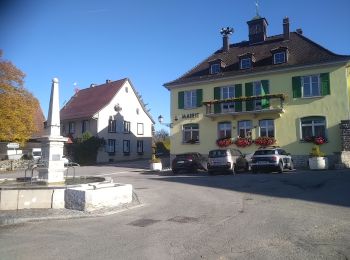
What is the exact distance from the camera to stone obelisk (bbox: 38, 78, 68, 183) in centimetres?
1277

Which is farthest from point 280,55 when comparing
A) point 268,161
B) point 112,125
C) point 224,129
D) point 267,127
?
point 112,125

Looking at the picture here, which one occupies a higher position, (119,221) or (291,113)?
(291,113)

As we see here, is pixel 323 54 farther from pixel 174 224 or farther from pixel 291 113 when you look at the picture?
pixel 174 224

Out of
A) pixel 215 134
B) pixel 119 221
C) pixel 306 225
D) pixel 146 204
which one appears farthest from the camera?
pixel 215 134

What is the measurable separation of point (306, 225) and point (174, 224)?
290 cm

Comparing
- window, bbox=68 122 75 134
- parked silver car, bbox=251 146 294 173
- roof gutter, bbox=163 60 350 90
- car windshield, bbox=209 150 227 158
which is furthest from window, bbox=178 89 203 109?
window, bbox=68 122 75 134

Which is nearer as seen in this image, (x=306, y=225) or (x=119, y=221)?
(x=306, y=225)

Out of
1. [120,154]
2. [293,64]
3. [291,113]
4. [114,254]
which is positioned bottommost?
[114,254]

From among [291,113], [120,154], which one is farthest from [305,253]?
[120,154]

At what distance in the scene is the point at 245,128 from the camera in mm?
29625

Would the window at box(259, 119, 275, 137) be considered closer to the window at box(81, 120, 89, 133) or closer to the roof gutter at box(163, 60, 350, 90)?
the roof gutter at box(163, 60, 350, 90)

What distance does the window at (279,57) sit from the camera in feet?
94.0

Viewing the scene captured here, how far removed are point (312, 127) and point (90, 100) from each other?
1123 inches

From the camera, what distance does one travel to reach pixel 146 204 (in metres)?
11.6
